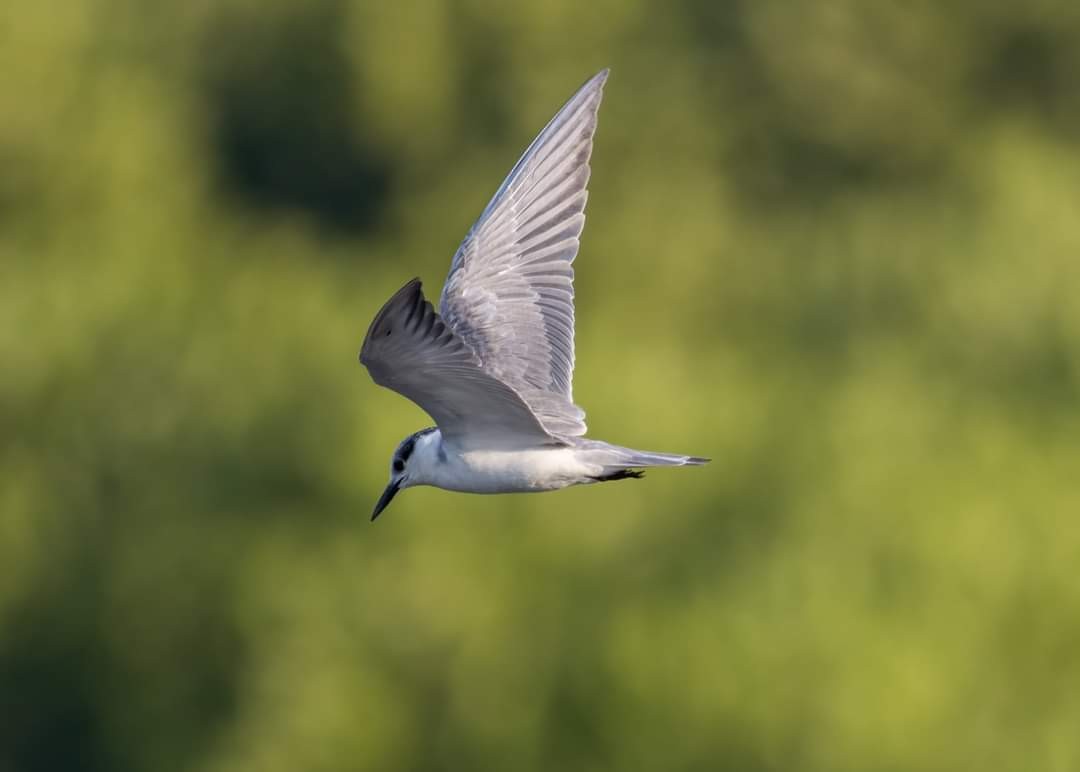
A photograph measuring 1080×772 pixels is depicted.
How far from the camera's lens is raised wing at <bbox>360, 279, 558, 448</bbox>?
4.27 meters

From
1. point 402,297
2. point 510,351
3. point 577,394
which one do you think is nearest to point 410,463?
point 510,351

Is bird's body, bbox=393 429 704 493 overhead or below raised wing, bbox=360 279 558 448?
below

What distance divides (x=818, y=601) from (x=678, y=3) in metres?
6.21

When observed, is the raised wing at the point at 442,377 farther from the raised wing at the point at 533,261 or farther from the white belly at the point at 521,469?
the raised wing at the point at 533,261

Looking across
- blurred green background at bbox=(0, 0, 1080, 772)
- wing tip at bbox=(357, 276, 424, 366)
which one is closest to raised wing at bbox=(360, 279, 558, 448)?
wing tip at bbox=(357, 276, 424, 366)

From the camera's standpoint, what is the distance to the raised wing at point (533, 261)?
5.59 m

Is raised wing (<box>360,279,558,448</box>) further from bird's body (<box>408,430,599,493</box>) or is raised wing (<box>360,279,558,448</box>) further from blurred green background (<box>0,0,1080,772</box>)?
blurred green background (<box>0,0,1080,772</box>)

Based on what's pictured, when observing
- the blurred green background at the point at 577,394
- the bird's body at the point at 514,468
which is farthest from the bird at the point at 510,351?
the blurred green background at the point at 577,394

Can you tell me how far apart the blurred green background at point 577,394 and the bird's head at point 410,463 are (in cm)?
682

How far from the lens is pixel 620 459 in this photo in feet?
15.8

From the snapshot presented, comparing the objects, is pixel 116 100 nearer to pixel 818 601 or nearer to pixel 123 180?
pixel 123 180

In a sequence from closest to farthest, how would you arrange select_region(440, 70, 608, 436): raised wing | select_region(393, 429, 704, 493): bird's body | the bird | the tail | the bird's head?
the bird < the tail < select_region(393, 429, 704, 493): bird's body < the bird's head < select_region(440, 70, 608, 436): raised wing

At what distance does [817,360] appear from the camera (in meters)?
13.7

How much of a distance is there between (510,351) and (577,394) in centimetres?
716
